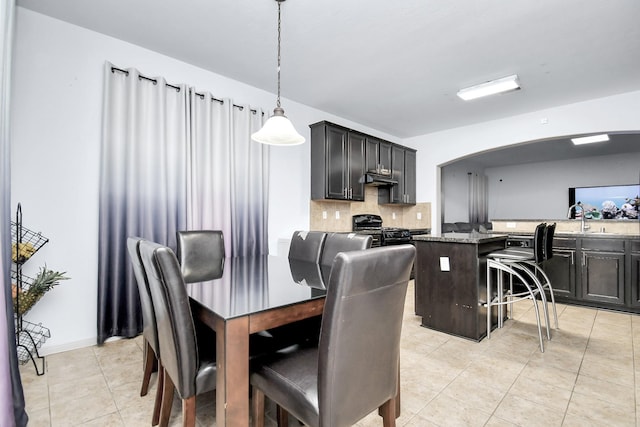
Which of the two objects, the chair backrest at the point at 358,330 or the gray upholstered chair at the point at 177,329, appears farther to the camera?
the gray upholstered chair at the point at 177,329

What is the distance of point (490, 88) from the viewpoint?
352 cm

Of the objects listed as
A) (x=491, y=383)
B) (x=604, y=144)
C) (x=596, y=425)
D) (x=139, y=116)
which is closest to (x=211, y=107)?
(x=139, y=116)

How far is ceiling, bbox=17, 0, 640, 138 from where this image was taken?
2.32 m

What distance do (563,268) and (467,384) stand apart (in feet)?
9.29

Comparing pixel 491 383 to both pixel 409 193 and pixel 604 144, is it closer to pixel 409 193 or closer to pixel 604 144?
pixel 409 193

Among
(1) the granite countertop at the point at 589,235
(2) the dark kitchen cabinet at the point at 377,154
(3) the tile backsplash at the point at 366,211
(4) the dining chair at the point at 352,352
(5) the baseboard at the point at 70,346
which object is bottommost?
(5) the baseboard at the point at 70,346

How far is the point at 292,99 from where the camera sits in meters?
4.15

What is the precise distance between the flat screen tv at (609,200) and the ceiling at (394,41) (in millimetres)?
4670

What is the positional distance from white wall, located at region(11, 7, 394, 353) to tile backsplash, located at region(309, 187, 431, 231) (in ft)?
8.62

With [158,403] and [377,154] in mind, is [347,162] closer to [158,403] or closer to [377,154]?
[377,154]

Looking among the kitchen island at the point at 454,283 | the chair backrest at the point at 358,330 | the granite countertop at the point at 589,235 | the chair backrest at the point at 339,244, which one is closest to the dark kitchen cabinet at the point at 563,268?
the granite countertop at the point at 589,235

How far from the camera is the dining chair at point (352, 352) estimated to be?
0.97m

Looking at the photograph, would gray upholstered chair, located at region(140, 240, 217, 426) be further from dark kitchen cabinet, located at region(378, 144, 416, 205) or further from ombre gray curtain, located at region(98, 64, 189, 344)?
dark kitchen cabinet, located at region(378, 144, 416, 205)

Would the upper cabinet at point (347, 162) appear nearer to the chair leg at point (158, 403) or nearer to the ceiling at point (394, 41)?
the ceiling at point (394, 41)
